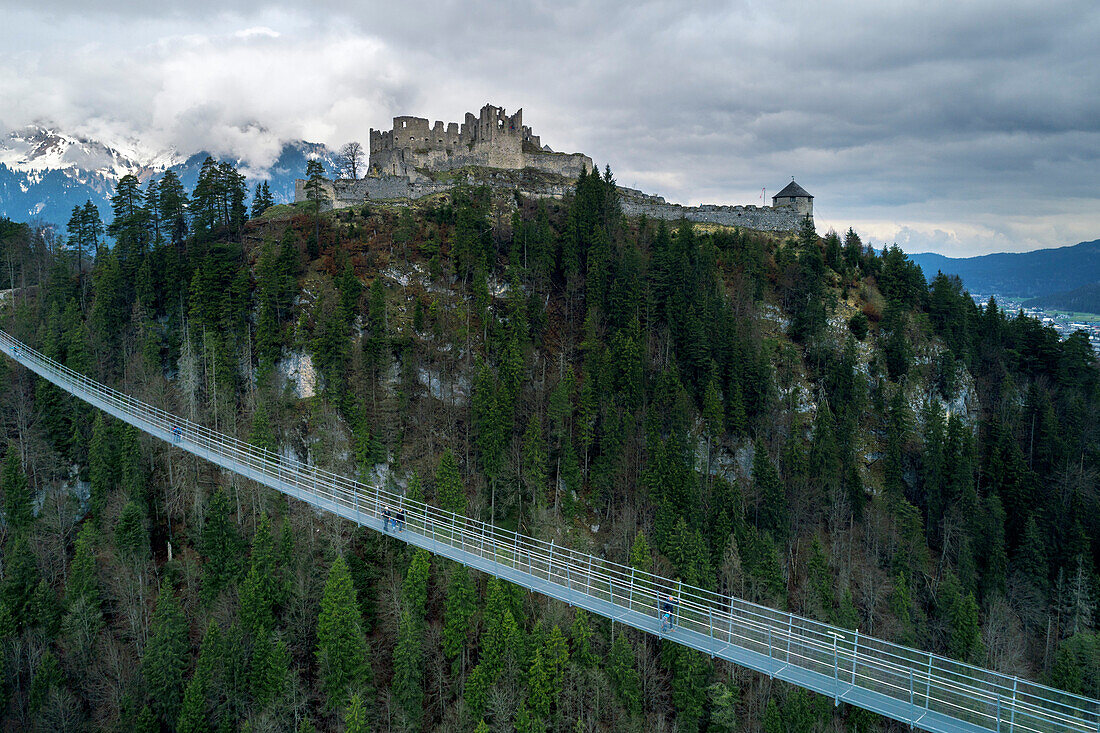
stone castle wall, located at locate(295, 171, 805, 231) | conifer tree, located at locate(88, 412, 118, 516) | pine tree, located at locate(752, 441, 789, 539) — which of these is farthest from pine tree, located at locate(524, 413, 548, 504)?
stone castle wall, located at locate(295, 171, 805, 231)

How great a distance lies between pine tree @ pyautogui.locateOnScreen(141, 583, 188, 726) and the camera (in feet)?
92.0

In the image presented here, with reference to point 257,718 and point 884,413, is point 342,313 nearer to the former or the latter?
point 257,718

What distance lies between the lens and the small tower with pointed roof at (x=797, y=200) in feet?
216

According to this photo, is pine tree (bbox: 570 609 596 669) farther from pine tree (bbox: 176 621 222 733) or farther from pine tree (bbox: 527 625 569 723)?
pine tree (bbox: 176 621 222 733)

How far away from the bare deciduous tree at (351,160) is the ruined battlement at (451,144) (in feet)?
29.9

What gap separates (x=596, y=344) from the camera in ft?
145

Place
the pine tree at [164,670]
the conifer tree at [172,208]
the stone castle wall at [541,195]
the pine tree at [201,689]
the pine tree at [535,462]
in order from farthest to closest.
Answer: the stone castle wall at [541,195]
the conifer tree at [172,208]
the pine tree at [535,462]
the pine tree at [164,670]
the pine tree at [201,689]

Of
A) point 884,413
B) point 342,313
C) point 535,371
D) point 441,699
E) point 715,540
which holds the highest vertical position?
point 342,313

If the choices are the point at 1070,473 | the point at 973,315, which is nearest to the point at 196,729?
the point at 1070,473

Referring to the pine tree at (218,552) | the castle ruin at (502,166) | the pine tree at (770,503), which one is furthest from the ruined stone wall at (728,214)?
the pine tree at (218,552)

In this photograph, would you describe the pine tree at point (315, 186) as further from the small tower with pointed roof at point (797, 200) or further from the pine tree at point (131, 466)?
the small tower with pointed roof at point (797, 200)

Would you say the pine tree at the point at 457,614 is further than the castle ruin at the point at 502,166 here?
No

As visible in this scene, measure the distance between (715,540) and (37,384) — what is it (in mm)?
41973

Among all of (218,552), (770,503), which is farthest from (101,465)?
(770,503)
